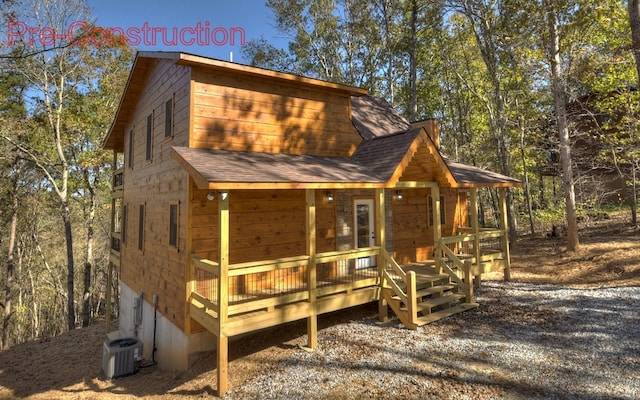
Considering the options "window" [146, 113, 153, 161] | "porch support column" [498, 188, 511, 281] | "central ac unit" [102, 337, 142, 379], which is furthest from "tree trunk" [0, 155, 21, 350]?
"porch support column" [498, 188, 511, 281]

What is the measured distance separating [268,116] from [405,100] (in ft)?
72.6

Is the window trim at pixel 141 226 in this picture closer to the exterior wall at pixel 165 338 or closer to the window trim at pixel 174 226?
the exterior wall at pixel 165 338

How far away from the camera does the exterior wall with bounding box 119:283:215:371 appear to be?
24.1 ft

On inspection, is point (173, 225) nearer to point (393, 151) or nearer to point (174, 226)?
point (174, 226)

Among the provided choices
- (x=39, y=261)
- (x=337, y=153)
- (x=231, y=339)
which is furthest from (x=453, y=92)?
(x=39, y=261)

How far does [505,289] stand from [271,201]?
24.0 feet

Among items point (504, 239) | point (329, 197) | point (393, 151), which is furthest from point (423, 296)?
point (504, 239)

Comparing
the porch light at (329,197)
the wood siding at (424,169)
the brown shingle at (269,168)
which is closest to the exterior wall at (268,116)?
the brown shingle at (269,168)

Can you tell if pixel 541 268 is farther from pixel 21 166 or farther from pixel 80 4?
pixel 21 166

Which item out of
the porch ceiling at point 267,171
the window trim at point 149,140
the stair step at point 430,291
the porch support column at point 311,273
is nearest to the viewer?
the porch ceiling at point 267,171

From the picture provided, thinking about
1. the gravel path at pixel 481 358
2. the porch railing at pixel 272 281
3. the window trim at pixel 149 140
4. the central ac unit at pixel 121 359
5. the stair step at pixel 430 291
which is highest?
the window trim at pixel 149 140

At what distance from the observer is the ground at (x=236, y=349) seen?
22.4ft

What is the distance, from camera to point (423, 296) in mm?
8539

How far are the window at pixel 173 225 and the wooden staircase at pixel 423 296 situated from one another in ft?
16.5
